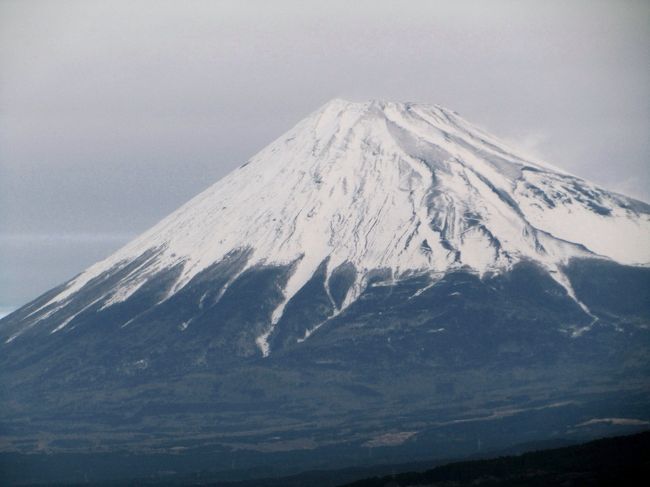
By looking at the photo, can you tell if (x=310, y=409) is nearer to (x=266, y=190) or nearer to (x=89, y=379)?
(x=89, y=379)

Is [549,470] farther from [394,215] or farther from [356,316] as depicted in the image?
[394,215]

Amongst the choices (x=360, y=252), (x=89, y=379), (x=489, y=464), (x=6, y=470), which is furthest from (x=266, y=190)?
(x=489, y=464)

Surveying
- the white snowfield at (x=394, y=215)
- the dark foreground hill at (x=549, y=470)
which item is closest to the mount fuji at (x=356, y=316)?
the white snowfield at (x=394, y=215)

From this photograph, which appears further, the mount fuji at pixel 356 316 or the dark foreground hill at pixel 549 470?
the mount fuji at pixel 356 316

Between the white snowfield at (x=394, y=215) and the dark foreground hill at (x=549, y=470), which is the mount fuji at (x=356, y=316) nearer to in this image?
the white snowfield at (x=394, y=215)

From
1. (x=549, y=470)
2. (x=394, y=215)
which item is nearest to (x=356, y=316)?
(x=394, y=215)

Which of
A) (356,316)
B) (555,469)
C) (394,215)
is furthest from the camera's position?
(394,215)

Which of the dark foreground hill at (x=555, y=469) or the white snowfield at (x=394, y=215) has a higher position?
the white snowfield at (x=394, y=215)
